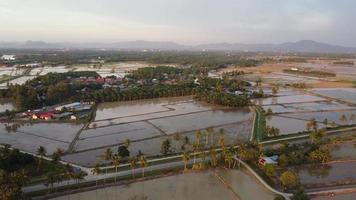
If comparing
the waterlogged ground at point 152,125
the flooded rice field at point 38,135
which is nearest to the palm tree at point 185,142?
the waterlogged ground at point 152,125

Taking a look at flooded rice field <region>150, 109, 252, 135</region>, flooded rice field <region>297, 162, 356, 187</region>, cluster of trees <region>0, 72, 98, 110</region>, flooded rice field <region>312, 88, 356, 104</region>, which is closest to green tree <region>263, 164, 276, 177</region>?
flooded rice field <region>297, 162, 356, 187</region>

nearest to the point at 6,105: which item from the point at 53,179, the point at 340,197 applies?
the point at 53,179

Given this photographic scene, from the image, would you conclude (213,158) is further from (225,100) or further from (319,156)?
(225,100)

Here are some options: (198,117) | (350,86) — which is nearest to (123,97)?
(198,117)

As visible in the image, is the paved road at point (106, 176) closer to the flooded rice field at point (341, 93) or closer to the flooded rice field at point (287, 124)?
the flooded rice field at point (287, 124)

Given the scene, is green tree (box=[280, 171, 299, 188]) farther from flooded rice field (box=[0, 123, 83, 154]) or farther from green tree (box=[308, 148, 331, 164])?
flooded rice field (box=[0, 123, 83, 154])

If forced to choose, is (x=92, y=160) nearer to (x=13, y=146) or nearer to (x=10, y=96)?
(x=13, y=146)
